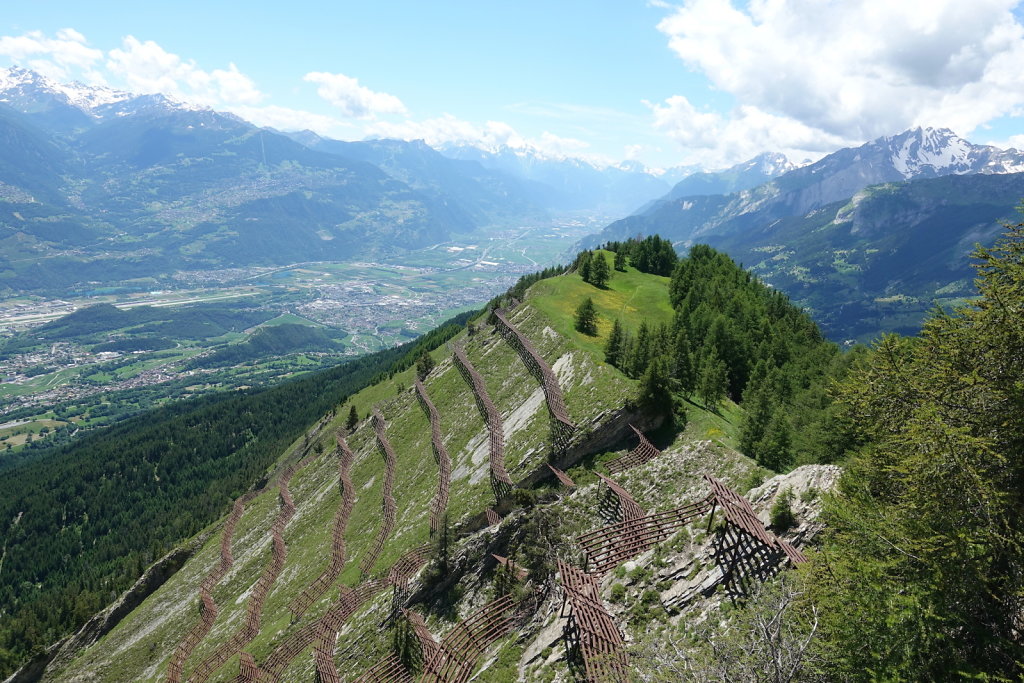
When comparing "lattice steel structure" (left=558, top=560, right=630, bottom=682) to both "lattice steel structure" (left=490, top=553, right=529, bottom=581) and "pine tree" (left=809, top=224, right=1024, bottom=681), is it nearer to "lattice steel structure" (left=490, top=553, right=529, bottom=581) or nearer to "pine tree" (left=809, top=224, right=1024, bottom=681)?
"lattice steel structure" (left=490, top=553, right=529, bottom=581)

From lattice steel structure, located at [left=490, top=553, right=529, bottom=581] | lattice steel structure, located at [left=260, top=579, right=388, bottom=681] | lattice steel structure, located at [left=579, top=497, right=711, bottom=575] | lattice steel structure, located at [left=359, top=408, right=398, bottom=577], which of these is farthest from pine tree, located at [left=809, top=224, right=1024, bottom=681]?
lattice steel structure, located at [left=359, top=408, right=398, bottom=577]

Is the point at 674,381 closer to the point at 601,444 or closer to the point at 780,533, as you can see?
the point at 601,444

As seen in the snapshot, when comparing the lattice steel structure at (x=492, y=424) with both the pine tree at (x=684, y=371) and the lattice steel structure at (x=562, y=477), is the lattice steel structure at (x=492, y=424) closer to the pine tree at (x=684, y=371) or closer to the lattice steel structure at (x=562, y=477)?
the lattice steel structure at (x=562, y=477)

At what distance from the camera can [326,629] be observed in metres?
49.3

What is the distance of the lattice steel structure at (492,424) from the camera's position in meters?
50.1

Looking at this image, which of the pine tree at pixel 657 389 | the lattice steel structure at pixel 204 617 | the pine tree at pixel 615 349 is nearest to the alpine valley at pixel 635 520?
the pine tree at pixel 657 389

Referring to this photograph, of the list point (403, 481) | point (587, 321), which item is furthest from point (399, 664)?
point (587, 321)

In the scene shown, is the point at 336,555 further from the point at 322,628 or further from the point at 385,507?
the point at 322,628

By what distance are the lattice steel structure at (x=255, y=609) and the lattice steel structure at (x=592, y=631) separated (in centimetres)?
5215

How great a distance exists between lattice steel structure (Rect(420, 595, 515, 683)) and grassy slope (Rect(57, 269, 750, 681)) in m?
6.29

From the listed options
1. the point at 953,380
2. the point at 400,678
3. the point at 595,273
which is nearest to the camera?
the point at 953,380

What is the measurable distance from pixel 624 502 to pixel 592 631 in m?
13.7

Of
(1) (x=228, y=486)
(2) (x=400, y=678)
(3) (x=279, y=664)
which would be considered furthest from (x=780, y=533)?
(1) (x=228, y=486)

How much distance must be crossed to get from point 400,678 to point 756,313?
251 ft
